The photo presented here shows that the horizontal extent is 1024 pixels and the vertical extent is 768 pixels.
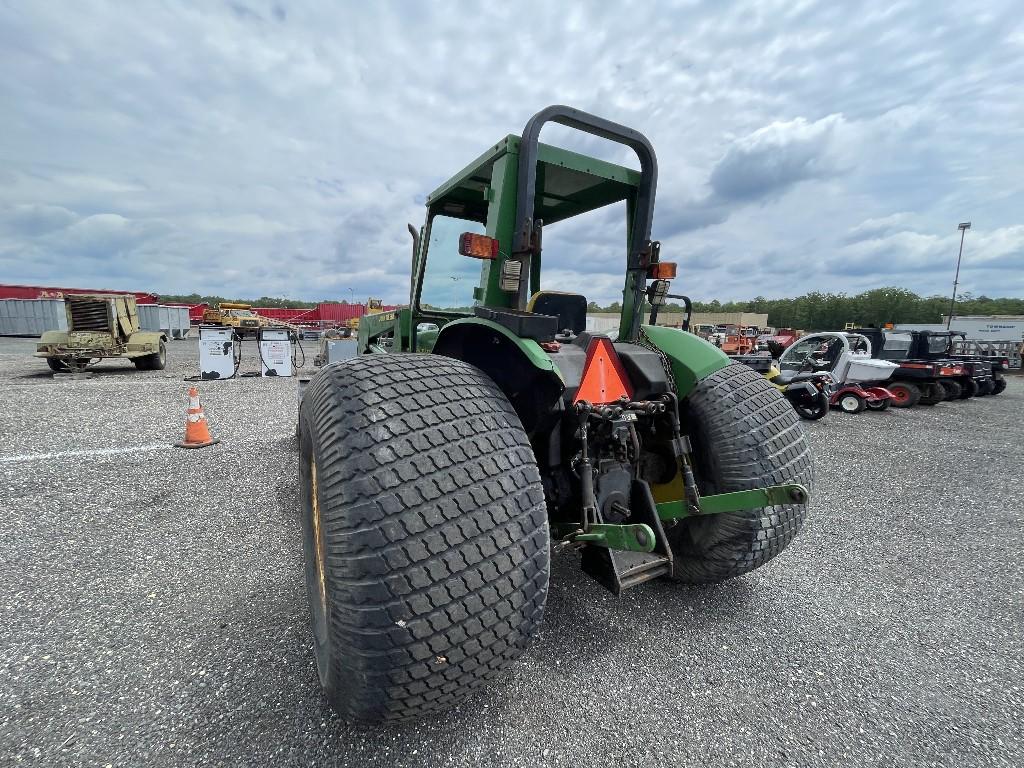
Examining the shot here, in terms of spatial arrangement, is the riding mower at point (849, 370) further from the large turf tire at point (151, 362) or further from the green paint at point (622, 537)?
the large turf tire at point (151, 362)

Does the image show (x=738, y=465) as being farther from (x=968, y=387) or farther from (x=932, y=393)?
(x=968, y=387)

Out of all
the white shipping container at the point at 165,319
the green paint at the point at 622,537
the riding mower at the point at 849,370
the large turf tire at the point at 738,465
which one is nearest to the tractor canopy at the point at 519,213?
the large turf tire at the point at 738,465

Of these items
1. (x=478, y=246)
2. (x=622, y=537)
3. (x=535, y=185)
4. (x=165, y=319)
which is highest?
(x=535, y=185)

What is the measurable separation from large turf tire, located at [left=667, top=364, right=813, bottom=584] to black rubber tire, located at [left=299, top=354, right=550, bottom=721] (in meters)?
1.08

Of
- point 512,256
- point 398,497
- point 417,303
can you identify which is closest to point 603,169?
point 512,256

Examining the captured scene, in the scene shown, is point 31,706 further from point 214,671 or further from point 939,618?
point 939,618

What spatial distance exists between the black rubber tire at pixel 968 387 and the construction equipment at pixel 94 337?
20.9 m

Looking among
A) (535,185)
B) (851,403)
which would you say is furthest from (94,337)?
(851,403)

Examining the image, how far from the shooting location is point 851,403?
9469 mm

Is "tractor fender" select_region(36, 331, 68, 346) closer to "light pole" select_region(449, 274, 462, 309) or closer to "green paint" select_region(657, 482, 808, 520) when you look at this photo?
"light pole" select_region(449, 274, 462, 309)

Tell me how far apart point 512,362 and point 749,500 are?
1.00m

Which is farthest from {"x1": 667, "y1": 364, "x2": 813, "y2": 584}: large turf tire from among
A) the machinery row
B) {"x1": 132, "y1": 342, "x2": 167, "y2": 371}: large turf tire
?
{"x1": 132, "y1": 342, "x2": 167, "y2": 371}: large turf tire

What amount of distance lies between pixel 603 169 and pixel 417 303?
146cm

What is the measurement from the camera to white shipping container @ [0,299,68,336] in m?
24.9
